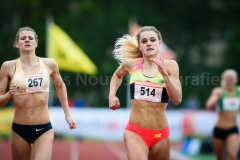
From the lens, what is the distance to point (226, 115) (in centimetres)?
1028

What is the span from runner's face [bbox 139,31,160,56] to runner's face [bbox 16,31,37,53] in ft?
4.85

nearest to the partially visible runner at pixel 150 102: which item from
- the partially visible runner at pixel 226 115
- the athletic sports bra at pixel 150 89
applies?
the athletic sports bra at pixel 150 89

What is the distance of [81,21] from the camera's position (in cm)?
3562

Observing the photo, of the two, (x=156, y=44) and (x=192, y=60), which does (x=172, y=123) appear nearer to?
(x=156, y=44)

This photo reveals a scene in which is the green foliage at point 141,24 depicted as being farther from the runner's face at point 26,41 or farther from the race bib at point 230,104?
the runner's face at point 26,41

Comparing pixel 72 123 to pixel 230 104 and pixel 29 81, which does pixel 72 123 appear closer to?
pixel 29 81

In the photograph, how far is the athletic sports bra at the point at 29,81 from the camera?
272 inches

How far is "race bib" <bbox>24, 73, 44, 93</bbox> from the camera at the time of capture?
22.7 ft

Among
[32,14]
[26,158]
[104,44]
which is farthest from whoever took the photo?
[104,44]

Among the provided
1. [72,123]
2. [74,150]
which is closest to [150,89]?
[72,123]

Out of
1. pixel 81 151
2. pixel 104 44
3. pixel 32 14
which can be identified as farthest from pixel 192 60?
pixel 81 151

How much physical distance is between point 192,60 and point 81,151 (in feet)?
69.5

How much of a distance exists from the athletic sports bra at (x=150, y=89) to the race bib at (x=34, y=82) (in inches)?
48.3

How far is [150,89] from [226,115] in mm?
4037
